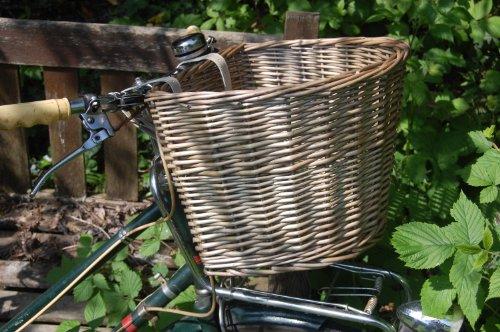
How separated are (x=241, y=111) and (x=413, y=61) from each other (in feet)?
4.88

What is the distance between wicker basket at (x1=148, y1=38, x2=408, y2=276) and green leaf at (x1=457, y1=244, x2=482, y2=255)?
19 cm

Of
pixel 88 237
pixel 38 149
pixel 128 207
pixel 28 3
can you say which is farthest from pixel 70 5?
pixel 88 237

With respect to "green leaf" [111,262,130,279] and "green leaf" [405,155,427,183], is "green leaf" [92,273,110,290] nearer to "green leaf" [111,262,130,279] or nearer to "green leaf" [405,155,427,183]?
"green leaf" [111,262,130,279]

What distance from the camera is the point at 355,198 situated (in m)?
1.63

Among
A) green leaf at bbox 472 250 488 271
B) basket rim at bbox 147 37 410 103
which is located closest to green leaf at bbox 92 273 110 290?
basket rim at bbox 147 37 410 103

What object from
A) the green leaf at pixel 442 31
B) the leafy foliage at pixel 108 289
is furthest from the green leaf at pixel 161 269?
the green leaf at pixel 442 31

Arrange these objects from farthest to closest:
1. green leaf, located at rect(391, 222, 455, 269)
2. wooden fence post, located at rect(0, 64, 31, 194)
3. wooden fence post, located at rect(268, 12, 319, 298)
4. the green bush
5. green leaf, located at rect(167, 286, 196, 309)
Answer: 1. wooden fence post, located at rect(0, 64, 31, 194)
2. the green bush
3. wooden fence post, located at rect(268, 12, 319, 298)
4. green leaf, located at rect(167, 286, 196, 309)
5. green leaf, located at rect(391, 222, 455, 269)

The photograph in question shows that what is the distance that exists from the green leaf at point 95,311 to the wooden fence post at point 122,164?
0.75 meters

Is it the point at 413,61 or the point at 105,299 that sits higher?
the point at 413,61

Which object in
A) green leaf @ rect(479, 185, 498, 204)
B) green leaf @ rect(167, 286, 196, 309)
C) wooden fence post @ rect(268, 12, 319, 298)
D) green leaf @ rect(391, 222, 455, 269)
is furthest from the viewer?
wooden fence post @ rect(268, 12, 319, 298)

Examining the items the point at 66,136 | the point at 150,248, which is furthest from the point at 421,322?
the point at 66,136

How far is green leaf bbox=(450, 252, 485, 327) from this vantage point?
167cm

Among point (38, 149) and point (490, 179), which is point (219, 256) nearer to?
point (490, 179)

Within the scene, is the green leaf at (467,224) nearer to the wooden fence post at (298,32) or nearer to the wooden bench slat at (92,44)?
the wooden fence post at (298,32)
